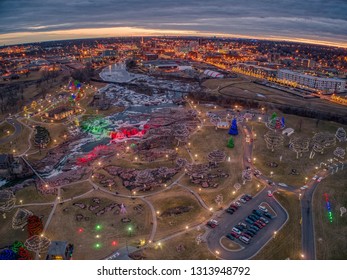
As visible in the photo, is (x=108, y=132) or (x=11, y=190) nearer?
(x=11, y=190)

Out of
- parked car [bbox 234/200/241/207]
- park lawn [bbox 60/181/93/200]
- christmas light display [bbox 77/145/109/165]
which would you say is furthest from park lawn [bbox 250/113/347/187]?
christmas light display [bbox 77/145/109/165]

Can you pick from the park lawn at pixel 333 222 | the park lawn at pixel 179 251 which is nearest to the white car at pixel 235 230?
the park lawn at pixel 179 251

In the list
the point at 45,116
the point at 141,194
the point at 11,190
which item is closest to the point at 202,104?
the point at 45,116

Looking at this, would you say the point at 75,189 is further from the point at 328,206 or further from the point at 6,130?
the point at 328,206

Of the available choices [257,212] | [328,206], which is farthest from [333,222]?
[257,212]

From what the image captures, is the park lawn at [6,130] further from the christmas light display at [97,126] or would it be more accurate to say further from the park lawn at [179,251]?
the park lawn at [179,251]

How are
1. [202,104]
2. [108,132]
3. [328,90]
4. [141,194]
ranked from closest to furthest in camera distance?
[141,194] < [108,132] < [202,104] < [328,90]

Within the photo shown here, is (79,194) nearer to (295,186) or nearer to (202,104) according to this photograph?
(295,186)

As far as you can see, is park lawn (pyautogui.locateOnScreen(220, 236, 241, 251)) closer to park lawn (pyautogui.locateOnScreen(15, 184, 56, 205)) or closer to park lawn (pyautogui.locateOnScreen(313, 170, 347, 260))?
park lawn (pyautogui.locateOnScreen(313, 170, 347, 260))
